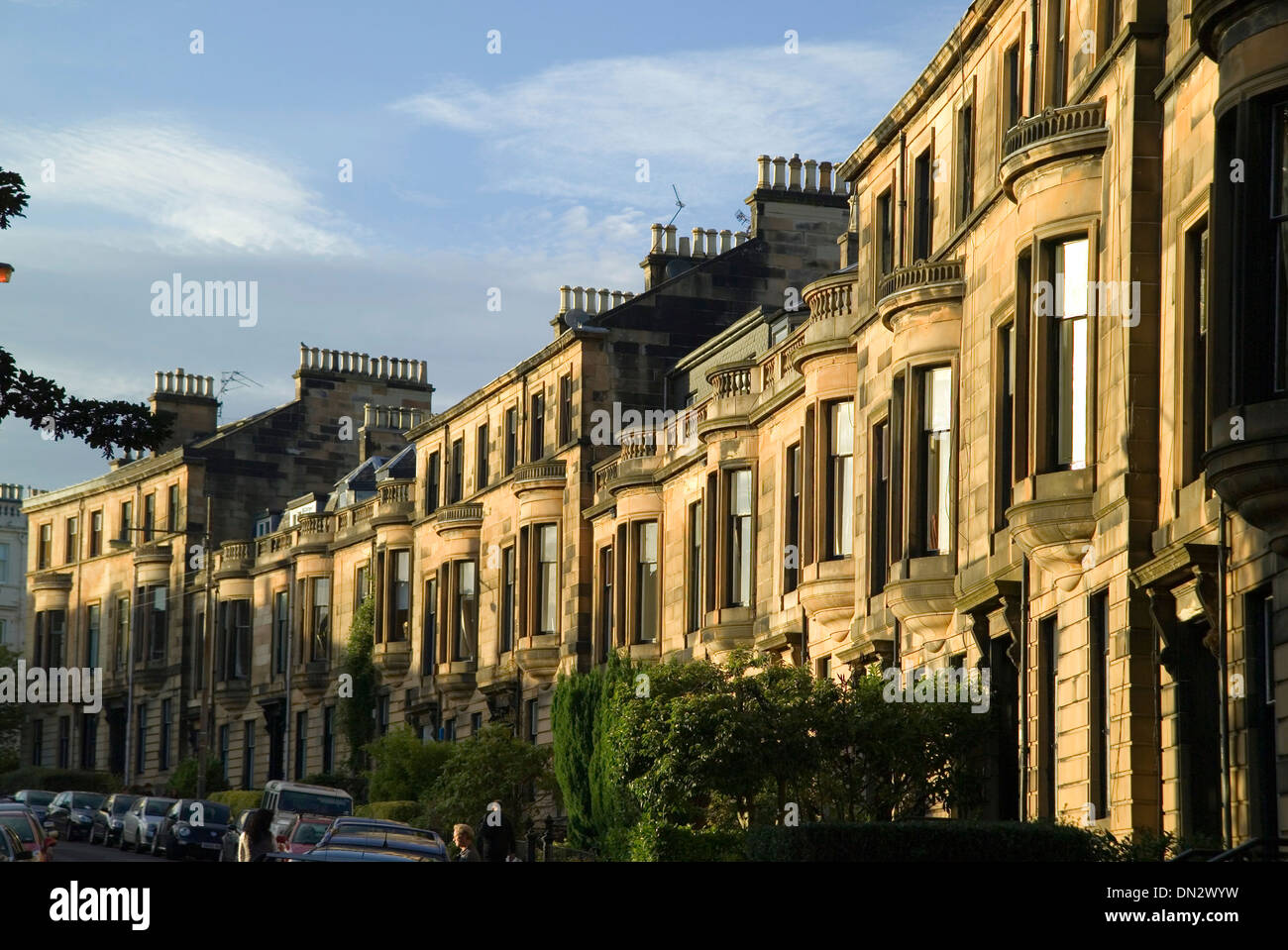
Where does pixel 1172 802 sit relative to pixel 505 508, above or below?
below

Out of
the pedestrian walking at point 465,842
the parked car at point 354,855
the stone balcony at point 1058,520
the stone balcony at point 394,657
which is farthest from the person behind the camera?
the stone balcony at point 394,657

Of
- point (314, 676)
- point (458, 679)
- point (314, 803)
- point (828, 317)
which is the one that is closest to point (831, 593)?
point (828, 317)

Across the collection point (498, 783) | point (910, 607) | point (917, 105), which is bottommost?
point (498, 783)

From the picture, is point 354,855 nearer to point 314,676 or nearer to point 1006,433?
point 1006,433

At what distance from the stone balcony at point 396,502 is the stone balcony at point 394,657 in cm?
380

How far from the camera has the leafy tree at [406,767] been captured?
54406 millimetres

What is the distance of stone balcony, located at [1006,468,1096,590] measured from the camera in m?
24.6

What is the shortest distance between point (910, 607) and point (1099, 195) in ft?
25.9

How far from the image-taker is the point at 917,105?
33.6 metres

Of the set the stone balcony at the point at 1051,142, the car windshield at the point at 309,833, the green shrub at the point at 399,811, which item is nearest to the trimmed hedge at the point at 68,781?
the green shrub at the point at 399,811

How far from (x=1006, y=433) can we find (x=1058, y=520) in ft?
9.68

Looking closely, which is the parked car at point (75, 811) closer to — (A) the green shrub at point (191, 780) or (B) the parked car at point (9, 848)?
(A) the green shrub at point (191, 780)
